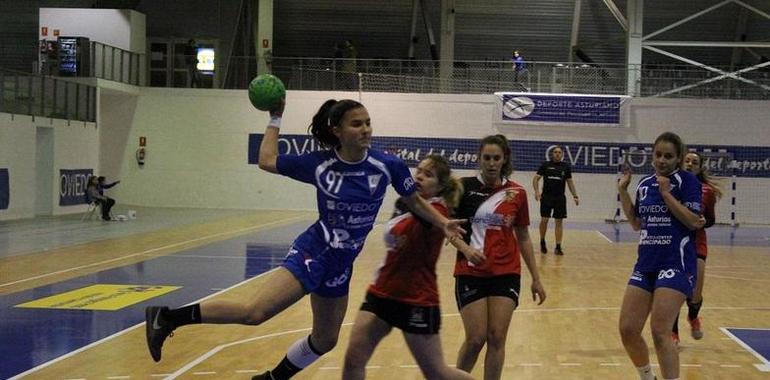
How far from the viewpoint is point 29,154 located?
2609cm

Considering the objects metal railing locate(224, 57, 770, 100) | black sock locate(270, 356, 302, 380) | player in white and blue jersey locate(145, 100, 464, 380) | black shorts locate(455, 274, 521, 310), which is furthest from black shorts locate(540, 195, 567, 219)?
player in white and blue jersey locate(145, 100, 464, 380)

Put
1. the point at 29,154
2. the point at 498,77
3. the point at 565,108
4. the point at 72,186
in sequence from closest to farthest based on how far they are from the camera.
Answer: the point at 29,154, the point at 72,186, the point at 565,108, the point at 498,77

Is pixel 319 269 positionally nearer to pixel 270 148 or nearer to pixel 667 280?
pixel 270 148

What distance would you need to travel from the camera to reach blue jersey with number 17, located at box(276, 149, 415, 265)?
17.9 ft

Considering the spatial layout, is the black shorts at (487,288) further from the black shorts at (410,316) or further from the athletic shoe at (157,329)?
the athletic shoe at (157,329)

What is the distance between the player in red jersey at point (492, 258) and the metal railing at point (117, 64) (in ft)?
84.2

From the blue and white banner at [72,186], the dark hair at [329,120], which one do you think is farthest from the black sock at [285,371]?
the blue and white banner at [72,186]

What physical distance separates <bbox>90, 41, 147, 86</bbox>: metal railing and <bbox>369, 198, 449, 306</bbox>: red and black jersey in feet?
86.7

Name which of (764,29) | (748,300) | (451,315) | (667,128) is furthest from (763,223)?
(451,315)

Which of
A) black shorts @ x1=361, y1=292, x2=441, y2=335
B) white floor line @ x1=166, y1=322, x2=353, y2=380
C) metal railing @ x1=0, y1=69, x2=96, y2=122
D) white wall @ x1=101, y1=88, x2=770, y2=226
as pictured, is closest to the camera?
black shorts @ x1=361, y1=292, x2=441, y2=335

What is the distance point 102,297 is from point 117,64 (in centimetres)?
2139

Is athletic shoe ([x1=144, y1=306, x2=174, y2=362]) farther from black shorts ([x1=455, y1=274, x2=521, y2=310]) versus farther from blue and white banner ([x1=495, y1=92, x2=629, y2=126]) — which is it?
blue and white banner ([x1=495, y1=92, x2=629, y2=126])

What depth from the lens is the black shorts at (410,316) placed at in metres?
5.42

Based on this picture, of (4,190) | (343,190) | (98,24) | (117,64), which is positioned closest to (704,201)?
(343,190)
